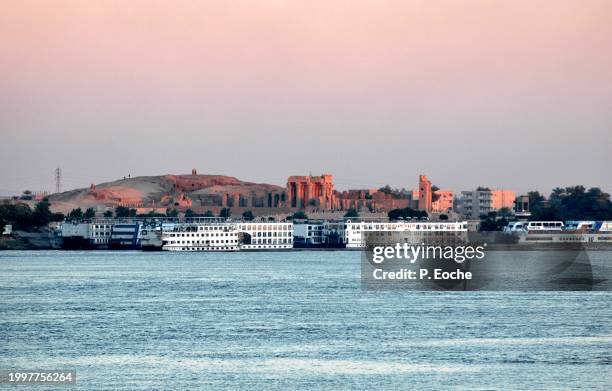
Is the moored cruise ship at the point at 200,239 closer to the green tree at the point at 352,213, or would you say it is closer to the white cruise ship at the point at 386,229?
the white cruise ship at the point at 386,229

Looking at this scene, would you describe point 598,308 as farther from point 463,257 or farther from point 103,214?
point 103,214

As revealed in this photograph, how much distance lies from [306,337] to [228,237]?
3485 inches

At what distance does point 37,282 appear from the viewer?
200 ft

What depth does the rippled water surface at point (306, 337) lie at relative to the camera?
27.4m

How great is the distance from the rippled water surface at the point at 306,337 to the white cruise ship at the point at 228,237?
6385 centimetres

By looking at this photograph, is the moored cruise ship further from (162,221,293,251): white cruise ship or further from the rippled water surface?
the rippled water surface

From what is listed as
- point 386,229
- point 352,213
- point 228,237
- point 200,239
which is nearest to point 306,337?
point 200,239

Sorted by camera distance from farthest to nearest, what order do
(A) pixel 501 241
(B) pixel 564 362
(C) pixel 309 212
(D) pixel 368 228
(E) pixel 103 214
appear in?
1. (C) pixel 309 212
2. (E) pixel 103 214
3. (A) pixel 501 241
4. (D) pixel 368 228
5. (B) pixel 564 362

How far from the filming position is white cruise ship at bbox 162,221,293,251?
120m

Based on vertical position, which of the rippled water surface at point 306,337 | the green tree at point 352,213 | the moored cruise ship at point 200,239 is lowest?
the rippled water surface at point 306,337

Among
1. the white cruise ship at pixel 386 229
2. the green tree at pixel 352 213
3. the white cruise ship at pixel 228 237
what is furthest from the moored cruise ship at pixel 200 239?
the green tree at pixel 352 213

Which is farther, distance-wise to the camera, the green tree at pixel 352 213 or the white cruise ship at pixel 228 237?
the green tree at pixel 352 213

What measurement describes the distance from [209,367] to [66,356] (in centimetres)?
354

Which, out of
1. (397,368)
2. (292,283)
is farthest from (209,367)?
(292,283)
